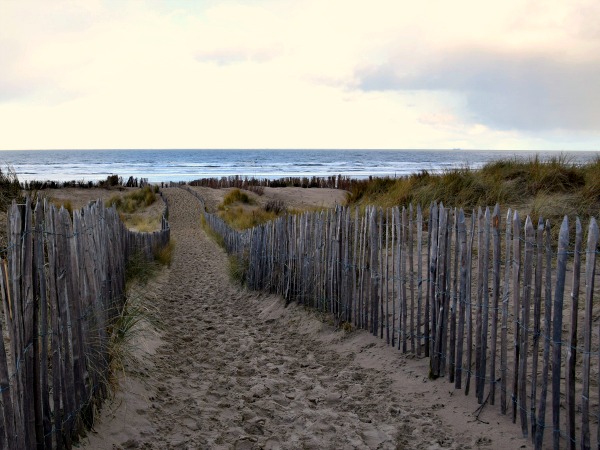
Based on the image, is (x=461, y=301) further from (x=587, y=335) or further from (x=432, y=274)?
(x=587, y=335)

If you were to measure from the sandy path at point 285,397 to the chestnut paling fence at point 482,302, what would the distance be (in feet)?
0.69

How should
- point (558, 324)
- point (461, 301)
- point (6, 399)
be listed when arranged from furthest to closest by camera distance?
point (461, 301), point (558, 324), point (6, 399)

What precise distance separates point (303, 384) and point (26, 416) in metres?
2.50

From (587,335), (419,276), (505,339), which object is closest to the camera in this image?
(587,335)

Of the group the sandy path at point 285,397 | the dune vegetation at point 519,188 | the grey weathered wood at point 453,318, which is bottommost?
the sandy path at point 285,397

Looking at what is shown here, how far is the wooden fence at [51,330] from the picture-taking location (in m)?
2.42

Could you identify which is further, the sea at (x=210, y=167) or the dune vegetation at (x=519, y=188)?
the sea at (x=210, y=167)

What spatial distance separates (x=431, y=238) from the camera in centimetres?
445

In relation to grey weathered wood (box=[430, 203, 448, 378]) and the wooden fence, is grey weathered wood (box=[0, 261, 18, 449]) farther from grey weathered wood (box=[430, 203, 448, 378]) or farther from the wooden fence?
grey weathered wood (box=[430, 203, 448, 378])

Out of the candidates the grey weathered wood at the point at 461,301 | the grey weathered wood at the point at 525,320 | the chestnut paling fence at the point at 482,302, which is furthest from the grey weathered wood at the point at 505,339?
the grey weathered wood at the point at 461,301

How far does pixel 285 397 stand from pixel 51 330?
2.03 meters

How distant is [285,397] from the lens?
4277mm

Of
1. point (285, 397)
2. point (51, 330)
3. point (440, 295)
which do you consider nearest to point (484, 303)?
point (440, 295)

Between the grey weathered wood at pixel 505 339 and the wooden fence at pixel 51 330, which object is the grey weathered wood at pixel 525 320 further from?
the wooden fence at pixel 51 330
